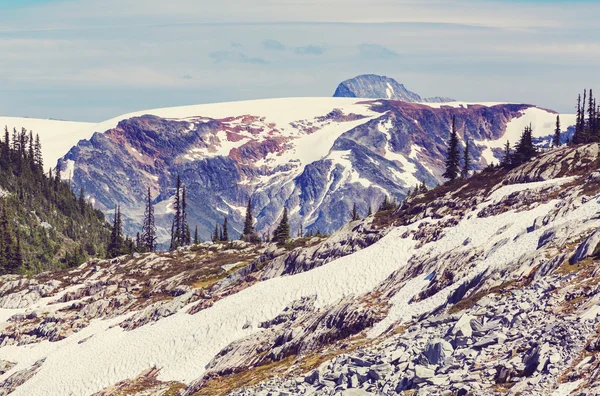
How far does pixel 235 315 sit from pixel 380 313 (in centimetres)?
2038

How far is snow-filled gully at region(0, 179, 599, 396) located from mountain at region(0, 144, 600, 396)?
0.22 m

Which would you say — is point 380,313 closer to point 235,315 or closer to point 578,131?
point 235,315

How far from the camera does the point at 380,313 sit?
66250mm

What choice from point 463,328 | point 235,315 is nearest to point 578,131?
point 235,315

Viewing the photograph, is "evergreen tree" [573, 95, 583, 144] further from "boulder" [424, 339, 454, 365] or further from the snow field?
"boulder" [424, 339, 454, 365]

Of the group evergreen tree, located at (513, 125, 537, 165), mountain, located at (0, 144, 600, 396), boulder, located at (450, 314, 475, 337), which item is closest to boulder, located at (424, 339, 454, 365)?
mountain, located at (0, 144, 600, 396)

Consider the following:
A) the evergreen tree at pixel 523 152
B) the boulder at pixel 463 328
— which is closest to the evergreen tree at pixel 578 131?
the evergreen tree at pixel 523 152

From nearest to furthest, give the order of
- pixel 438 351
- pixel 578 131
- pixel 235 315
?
pixel 438 351 < pixel 235 315 < pixel 578 131

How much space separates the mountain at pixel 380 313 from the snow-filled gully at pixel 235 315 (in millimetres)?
219

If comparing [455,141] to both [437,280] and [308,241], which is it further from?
[437,280]

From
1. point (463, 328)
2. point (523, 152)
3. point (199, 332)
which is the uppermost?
point (523, 152)

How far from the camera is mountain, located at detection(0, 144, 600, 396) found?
40469 mm

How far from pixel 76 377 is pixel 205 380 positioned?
2116 centimetres

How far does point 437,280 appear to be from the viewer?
67.6 metres
